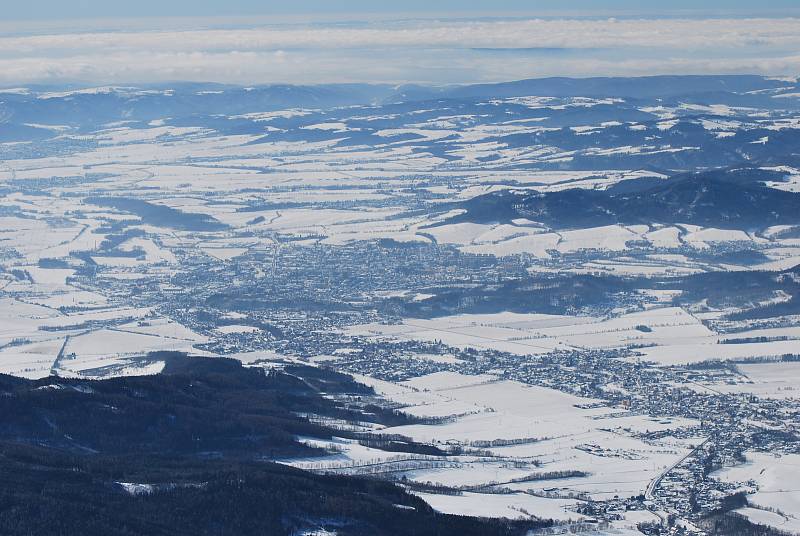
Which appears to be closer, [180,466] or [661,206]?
[180,466]

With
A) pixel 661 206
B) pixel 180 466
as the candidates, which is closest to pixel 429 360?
pixel 180 466

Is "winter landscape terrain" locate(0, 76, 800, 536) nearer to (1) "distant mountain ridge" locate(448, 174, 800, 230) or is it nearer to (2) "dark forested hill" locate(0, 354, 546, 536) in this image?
(2) "dark forested hill" locate(0, 354, 546, 536)

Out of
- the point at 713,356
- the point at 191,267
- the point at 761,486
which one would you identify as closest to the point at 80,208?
the point at 191,267

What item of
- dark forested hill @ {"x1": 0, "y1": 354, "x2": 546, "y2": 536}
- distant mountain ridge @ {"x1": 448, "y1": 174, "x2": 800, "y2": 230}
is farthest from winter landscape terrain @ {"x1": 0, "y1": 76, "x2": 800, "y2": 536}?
distant mountain ridge @ {"x1": 448, "y1": 174, "x2": 800, "y2": 230}

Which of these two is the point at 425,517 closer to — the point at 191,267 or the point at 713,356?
the point at 713,356

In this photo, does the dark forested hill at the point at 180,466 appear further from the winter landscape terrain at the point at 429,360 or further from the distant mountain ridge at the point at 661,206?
the distant mountain ridge at the point at 661,206

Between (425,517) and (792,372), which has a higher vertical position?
(425,517)

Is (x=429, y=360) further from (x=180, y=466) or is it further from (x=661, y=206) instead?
(x=661, y=206)

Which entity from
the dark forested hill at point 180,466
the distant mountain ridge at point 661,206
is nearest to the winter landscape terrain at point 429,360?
the dark forested hill at point 180,466
